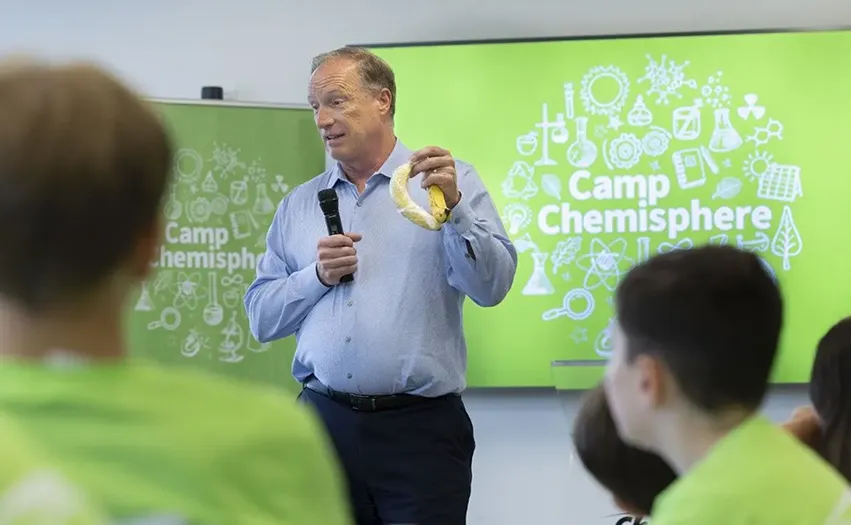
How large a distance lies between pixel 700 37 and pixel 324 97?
1.75 meters

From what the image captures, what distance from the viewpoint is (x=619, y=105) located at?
349 centimetres

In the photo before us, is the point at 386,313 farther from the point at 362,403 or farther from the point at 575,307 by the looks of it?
the point at 575,307

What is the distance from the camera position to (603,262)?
11.5ft

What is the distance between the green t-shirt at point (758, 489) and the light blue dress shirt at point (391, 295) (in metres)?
1.14

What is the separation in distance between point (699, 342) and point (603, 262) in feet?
7.63

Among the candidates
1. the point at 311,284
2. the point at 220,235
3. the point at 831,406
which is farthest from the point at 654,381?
the point at 220,235

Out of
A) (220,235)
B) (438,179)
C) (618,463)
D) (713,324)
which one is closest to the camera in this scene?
(713,324)

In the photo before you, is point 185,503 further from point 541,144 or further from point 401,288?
point 541,144

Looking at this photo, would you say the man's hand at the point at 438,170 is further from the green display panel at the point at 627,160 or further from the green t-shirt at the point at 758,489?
the green display panel at the point at 627,160

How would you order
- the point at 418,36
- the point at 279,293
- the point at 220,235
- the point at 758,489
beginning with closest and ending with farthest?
the point at 758,489 < the point at 279,293 < the point at 220,235 < the point at 418,36

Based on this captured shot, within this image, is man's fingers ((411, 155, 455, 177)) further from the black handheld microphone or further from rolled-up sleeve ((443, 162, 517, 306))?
the black handheld microphone

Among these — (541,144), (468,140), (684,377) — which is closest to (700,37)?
(541,144)

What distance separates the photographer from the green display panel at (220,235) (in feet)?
11.6

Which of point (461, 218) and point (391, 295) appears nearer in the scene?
point (461, 218)
